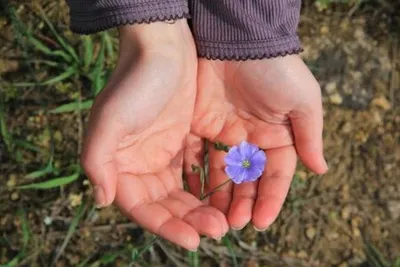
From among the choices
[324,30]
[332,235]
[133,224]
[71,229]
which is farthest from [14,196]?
[324,30]

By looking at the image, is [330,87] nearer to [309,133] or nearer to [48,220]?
[309,133]

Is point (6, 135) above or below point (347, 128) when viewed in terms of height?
above

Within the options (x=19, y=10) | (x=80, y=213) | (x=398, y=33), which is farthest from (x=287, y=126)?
(x=19, y=10)

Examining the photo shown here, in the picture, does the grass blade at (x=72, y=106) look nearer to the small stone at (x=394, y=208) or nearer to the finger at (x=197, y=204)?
the finger at (x=197, y=204)

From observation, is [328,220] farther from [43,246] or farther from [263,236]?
[43,246]

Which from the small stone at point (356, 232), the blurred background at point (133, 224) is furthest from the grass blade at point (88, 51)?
the small stone at point (356, 232)

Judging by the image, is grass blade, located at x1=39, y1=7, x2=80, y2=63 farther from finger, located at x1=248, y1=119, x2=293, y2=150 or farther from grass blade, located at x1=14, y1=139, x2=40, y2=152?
A: finger, located at x1=248, y1=119, x2=293, y2=150
